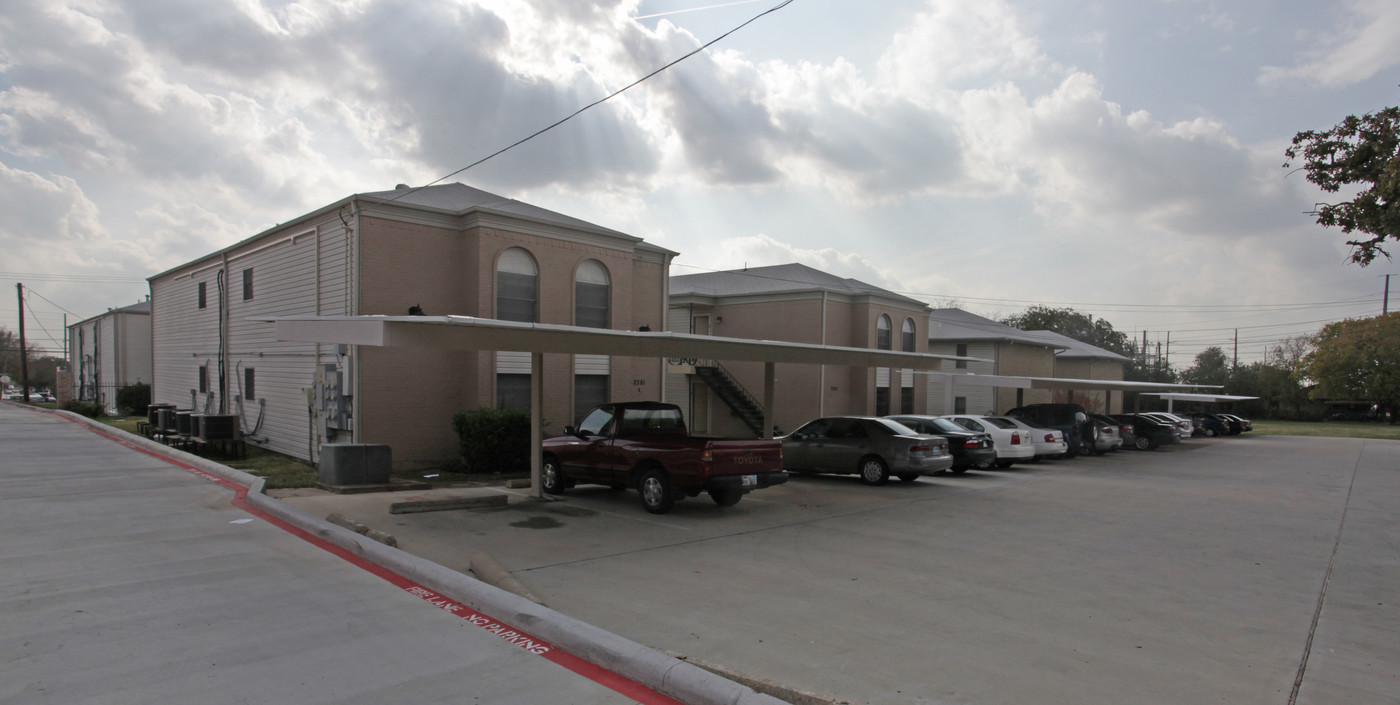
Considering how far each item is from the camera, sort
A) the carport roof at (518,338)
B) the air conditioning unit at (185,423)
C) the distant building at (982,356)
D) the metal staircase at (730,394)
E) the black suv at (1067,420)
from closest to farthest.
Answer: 1. the carport roof at (518,338)
2. the air conditioning unit at (185,423)
3. the black suv at (1067,420)
4. the metal staircase at (730,394)
5. the distant building at (982,356)

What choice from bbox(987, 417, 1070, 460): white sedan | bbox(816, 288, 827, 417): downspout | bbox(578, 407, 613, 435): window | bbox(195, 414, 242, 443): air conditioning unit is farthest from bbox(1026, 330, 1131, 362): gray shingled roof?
bbox(195, 414, 242, 443): air conditioning unit

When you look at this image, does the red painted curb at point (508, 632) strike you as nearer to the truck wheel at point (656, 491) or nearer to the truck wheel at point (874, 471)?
the truck wheel at point (656, 491)

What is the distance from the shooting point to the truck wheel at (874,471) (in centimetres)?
1514

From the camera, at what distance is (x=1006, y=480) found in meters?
16.8

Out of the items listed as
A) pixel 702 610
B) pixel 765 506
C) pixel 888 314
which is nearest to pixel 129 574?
pixel 702 610

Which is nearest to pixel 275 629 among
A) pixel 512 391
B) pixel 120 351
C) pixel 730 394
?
pixel 512 391

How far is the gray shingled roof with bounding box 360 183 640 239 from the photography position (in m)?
17.7

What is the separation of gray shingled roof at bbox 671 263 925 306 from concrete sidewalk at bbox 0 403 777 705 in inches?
872

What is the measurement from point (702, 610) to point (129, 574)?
17.6 feet

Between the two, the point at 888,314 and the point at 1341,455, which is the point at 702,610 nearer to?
the point at 888,314

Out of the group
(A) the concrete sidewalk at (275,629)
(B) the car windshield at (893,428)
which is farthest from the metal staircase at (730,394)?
(A) the concrete sidewalk at (275,629)

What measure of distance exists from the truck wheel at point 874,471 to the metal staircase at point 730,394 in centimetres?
1387

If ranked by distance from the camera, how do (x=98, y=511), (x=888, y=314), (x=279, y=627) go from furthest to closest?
(x=888, y=314), (x=98, y=511), (x=279, y=627)

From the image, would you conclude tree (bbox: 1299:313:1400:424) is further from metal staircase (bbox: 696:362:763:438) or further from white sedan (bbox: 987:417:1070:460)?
metal staircase (bbox: 696:362:763:438)
